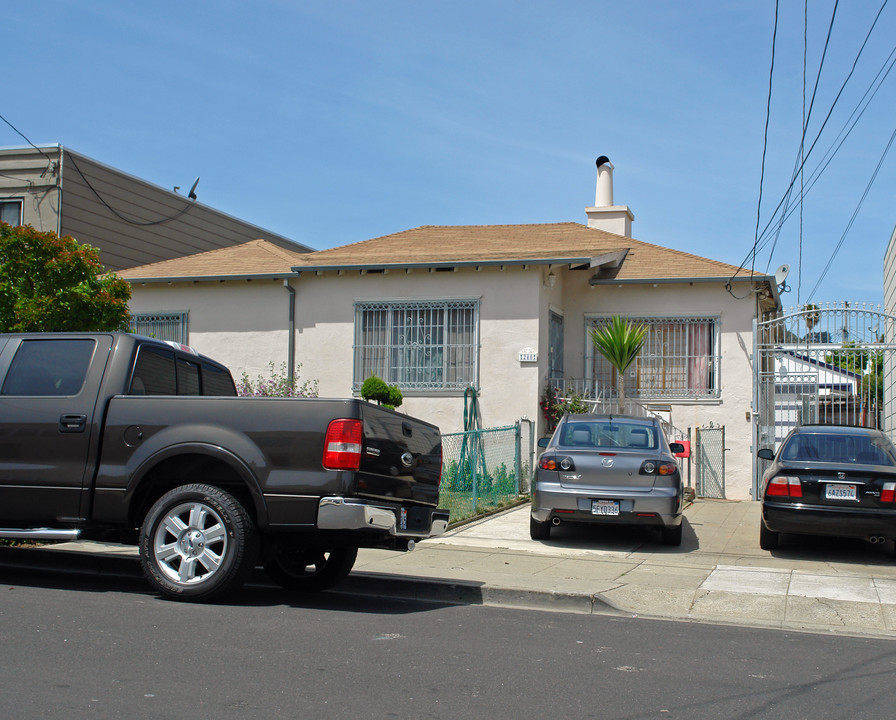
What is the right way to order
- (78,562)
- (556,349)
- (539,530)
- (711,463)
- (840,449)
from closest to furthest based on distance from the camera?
(78,562)
(840,449)
(539,530)
(711,463)
(556,349)

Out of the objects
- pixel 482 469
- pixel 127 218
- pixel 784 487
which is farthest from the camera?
pixel 127 218

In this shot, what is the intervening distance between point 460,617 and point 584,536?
→ 4.80m

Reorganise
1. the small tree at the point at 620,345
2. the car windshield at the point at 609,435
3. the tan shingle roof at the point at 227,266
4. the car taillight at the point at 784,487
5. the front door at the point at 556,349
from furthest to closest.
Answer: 1. the tan shingle roof at the point at 227,266
2. the front door at the point at 556,349
3. the small tree at the point at 620,345
4. the car windshield at the point at 609,435
5. the car taillight at the point at 784,487

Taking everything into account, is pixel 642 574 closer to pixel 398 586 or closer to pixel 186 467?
pixel 398 586

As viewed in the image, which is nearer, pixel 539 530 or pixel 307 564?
pixel 307 564

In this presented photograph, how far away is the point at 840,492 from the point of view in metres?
9.85

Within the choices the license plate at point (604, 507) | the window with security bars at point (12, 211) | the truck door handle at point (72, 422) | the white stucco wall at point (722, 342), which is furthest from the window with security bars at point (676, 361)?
the window with security bars at point (12, 211)

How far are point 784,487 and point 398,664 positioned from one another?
19.7ft

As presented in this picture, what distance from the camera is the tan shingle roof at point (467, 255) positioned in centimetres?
1686

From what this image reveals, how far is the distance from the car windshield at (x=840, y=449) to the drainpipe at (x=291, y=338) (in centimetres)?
992

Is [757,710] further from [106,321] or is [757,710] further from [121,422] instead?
[106,321]

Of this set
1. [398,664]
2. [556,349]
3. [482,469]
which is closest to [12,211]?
[556,349]

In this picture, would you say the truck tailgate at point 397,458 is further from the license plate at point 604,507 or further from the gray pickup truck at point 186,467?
the license plate at point 604,507

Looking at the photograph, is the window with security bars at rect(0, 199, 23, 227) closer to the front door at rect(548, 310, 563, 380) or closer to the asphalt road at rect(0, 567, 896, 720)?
the front door at rect(548, 310, 563, 380)
